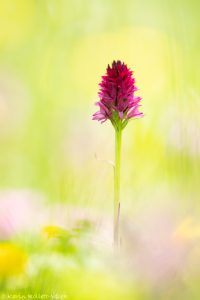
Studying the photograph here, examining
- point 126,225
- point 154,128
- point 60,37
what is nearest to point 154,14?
point 60,37

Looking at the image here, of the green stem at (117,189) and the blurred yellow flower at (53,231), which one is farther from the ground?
the green stem at (117,189)

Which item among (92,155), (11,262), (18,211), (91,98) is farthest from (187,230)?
(91,98)

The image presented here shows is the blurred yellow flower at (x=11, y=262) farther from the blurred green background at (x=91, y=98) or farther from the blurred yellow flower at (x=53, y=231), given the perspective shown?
the blurred green background at (x=91, y=98)

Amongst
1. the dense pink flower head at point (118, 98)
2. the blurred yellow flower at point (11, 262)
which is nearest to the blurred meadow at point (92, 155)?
the blurred yellow flower at point (11, 262)

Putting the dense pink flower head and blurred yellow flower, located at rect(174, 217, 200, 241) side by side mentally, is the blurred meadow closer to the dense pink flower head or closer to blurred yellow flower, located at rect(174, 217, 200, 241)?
blurred yellow flower, located at rect(174, 217, 200, 241)

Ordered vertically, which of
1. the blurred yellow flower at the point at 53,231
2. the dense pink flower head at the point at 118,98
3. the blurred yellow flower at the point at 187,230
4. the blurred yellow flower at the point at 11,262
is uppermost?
the dense pink flower head at the point at 118,98

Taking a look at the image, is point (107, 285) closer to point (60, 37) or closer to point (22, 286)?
point (22, 286)

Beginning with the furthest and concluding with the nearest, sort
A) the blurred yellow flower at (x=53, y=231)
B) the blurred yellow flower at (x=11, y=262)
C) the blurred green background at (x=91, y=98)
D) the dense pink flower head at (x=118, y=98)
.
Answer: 1. the blurred green background at (x=91, y=98)
2. the dense pink flower head at (x=118, y=98)
3. the blurred yellow flower at (x=53, y=231)
4. the blurred yellow flower at (x=11, y=262)
